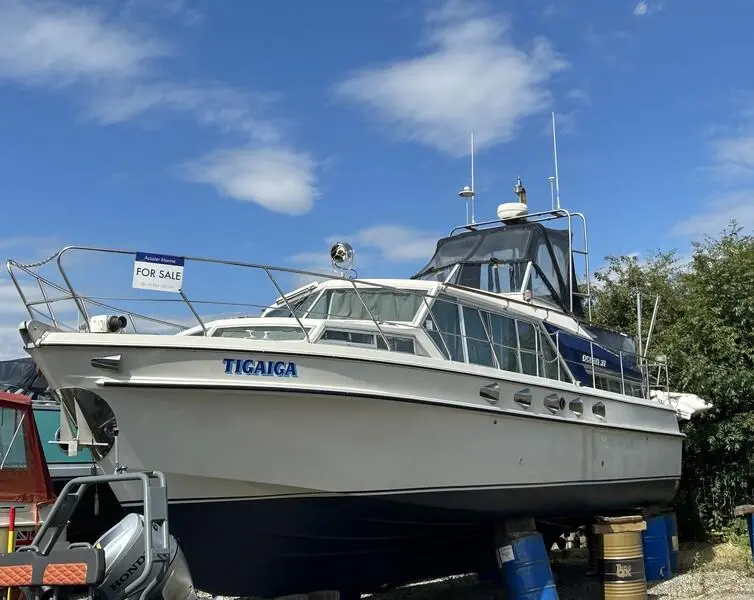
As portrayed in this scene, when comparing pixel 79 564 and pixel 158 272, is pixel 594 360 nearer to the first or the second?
pixel 158 272

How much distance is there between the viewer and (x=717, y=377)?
37.4ft

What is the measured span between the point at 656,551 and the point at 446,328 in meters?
4.56

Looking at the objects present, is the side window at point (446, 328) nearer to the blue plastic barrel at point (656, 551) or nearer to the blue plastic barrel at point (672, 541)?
the blue plastic barrel at point (656, 551)

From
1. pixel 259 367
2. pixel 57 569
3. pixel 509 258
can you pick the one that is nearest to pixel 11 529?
pixel 259 367

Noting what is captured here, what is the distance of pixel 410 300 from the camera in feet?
23.7

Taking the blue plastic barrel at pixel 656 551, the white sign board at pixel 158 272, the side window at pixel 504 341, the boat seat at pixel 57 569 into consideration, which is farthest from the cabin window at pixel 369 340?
the blue plastic barrel at pixel 656 551

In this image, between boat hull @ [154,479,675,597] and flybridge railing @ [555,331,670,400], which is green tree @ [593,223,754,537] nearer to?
flybridge railing @ [555,331,670,400]

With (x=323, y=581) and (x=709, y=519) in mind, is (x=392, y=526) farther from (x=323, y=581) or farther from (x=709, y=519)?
(x=709, y=519)

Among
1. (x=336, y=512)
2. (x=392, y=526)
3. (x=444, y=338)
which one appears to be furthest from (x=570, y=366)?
(x=336, y=512)

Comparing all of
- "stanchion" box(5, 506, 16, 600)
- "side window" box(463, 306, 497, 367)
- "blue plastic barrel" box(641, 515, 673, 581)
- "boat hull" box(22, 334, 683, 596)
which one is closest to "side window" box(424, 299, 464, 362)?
"side window" box(463, 306, 497, 367)

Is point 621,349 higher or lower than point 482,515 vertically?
higher

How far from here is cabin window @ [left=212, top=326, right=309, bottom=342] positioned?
6.60 metres

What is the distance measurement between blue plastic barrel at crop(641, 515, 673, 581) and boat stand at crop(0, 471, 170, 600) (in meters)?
7.14

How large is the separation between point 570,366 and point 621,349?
2332mm
